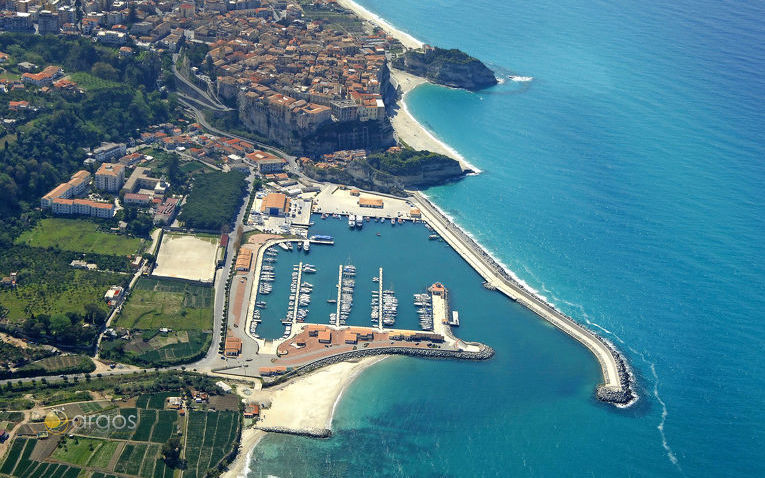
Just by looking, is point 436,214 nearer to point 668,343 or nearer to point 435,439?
point 668,343

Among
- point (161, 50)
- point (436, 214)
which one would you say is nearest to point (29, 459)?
point (436, 214)

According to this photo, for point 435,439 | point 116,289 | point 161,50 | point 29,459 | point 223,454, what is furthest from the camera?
point 161,50

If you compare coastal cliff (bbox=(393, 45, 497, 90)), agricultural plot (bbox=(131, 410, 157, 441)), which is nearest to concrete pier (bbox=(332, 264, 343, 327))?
agricultural plot (bbox=(131, 410, 157, 441))

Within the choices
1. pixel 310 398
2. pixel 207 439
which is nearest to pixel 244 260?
pixel 310 398

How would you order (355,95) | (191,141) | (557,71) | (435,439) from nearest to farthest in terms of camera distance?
(435,439) < (191,141) < (355,95) < (557,71)

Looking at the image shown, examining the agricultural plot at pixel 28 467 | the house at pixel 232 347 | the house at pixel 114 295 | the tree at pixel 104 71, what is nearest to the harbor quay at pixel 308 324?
the house at pixel 232 347

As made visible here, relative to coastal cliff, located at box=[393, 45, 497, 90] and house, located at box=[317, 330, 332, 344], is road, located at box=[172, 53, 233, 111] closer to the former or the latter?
coastal cliff, located at box=[393, 45, 497, 90]
